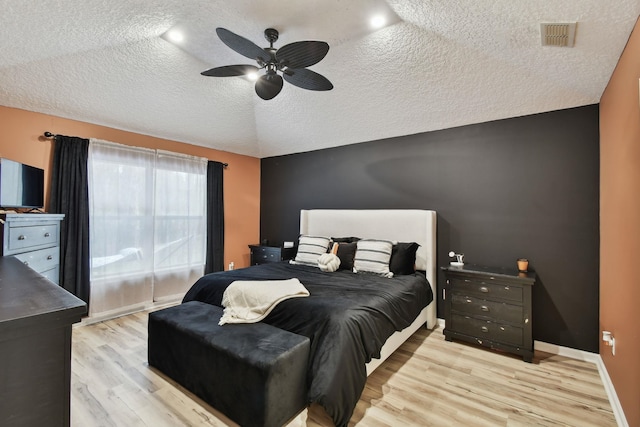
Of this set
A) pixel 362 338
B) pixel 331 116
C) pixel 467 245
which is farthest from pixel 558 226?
pixel 331 116

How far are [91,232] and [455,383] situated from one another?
4232 millimetres

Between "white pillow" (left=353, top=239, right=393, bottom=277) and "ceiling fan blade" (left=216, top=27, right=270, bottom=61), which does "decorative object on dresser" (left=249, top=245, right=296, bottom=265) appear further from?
"ceiling fan blade" (left=216, top=27, right=270, bottom=61)

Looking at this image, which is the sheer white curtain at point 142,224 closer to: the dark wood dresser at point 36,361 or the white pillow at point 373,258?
the white pillow at point 373,258

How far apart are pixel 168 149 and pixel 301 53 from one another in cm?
310

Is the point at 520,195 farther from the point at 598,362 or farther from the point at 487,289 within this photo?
the point at 598,362

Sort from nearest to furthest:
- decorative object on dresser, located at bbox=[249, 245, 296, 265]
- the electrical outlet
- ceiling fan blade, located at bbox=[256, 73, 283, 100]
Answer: the electrical outlet < ceiling fan blade, located at bbox=[256, 73, 283, 100] < decorative object on dresser, located at bbox=[249, 245, 296, 265]

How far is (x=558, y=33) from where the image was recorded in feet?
6.31

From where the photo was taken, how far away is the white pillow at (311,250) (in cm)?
379

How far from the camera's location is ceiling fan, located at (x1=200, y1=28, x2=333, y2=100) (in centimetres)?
204

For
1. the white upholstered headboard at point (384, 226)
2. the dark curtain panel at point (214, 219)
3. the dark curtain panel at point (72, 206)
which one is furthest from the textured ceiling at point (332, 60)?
the white upholstered headboard at point (384, 226)

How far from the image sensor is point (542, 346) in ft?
9.59

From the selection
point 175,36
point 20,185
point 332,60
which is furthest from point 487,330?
point 20,185

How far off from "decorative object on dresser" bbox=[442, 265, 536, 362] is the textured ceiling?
177cm

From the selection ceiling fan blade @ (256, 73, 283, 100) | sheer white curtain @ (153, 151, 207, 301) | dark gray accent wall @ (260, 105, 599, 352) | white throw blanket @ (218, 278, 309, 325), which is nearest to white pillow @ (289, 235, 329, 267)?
dark gray accent wall @ (260, 105, 599, 352)
